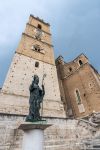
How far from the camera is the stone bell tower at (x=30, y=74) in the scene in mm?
14190

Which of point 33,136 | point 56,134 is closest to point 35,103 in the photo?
point 33,136

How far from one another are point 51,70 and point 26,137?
53.5 ft

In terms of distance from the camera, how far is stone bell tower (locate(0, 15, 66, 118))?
46.6 ft

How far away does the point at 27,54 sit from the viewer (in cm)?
1919

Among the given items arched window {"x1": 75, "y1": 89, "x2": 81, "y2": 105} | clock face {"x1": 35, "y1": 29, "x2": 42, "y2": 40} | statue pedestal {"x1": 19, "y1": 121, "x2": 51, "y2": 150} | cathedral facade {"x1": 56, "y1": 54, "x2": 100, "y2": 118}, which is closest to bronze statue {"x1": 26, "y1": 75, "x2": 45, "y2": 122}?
statue pedestal {"x1": 19, "y1": 121, "x2": 51, "y2": 150}

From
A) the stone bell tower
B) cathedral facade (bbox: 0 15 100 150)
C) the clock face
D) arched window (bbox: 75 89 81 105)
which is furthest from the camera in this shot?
the clock face

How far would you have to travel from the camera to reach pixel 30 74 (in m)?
17.6

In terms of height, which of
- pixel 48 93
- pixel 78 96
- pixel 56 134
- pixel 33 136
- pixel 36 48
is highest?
pixel 36 48

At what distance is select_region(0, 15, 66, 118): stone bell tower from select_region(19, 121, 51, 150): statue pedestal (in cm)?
945

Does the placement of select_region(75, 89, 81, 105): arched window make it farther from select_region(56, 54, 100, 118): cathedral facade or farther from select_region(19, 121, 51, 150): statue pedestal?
select_region(19, 121, 51, 150): statue pedestal

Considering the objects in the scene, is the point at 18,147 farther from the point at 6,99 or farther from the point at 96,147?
the point at 6,99

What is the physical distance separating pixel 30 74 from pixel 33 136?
13568 mm

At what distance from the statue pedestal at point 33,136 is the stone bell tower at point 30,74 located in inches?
372

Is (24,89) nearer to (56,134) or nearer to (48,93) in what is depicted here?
(48,93)
